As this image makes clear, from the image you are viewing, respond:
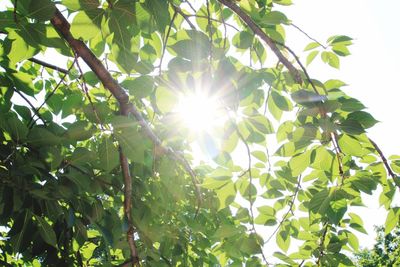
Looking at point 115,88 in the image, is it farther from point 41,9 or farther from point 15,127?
point 41,9

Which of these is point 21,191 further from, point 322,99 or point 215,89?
point 322,99

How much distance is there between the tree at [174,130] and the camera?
123 centimetres

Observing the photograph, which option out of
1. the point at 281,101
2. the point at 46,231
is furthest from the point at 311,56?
the point at 46,231

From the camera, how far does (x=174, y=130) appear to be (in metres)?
1.45

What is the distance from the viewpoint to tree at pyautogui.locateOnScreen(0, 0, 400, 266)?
123 cm

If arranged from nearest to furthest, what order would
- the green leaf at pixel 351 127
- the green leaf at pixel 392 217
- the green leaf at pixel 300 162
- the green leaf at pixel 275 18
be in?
the green leaf at pixel 351 127, the green leaf at pixel 275 18, the green leaf at pixel 300 162, the green leaf at pixel 392 217

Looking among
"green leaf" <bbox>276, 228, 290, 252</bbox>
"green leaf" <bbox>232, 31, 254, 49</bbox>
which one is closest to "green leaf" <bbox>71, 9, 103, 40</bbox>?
"green leaf" <bbox>232, 31, 254, 49</bbox>

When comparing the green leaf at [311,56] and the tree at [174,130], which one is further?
the green leaf at [311,56]

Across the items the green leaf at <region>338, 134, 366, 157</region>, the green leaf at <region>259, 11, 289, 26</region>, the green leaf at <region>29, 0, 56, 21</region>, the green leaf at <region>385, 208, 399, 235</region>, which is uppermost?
the green leaf at <region>259, 11, 289, 26</region>

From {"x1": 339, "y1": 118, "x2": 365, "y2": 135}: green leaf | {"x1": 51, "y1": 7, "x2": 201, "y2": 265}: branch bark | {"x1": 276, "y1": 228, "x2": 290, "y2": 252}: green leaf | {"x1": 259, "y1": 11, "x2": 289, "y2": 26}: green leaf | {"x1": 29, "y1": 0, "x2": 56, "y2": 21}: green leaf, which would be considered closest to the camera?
{"x1": 29, "y1": 0, "x2": 56, "y2": 21}: green leaf

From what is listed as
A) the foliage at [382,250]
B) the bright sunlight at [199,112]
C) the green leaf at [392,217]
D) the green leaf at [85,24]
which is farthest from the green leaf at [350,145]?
the foliage at [382,250]

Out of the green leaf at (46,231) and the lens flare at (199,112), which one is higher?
the lens flare at (199,112)

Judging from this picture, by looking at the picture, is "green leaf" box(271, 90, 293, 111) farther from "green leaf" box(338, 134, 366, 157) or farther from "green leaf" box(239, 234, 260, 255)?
"green leaf" box(239, 234, 260, 255)

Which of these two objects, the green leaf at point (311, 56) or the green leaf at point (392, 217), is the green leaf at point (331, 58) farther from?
the green leaf at point (392, 217)
